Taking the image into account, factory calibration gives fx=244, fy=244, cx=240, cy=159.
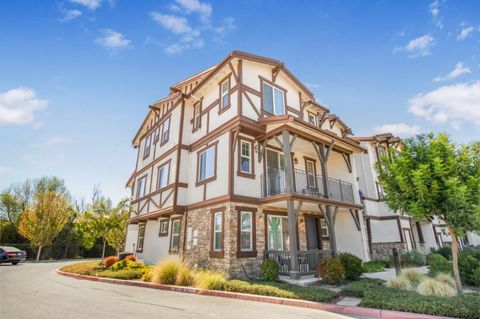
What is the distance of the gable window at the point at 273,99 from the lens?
13.9m

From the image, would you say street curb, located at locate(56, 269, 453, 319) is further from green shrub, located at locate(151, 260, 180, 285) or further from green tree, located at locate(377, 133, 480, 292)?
green tree, located at locate(377, 133, 480, 292)

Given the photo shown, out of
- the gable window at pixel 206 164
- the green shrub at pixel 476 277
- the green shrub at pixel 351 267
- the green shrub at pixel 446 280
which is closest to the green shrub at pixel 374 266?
the green shrub at pixel 351 267

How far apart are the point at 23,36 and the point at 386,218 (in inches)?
942

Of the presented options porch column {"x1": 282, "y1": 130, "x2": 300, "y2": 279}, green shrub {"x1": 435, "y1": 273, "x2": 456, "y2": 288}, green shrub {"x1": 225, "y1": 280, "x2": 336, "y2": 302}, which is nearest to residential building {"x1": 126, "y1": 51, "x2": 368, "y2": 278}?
porch column {"x1": 282, "y1": 130, "x2": 300, "y2": 279}

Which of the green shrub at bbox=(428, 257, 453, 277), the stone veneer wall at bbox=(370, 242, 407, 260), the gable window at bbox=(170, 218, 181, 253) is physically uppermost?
the gable window at bbox=(170, 218, 181, 253)

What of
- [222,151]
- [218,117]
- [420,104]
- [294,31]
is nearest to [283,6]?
[294,31]

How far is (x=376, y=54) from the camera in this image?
38.2ft

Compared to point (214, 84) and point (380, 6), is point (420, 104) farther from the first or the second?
point (214, 84)

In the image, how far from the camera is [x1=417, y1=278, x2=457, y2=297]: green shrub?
22.4 feet

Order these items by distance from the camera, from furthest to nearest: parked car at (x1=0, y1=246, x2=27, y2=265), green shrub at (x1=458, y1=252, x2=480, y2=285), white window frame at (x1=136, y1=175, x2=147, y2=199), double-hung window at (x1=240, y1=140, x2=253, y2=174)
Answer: parked car at (x1=0, y1=246, x2=27, y2=265)
white window frame at (x1=136, y1=175, x2=147, y2=199)
double-hung window at (x1=240, y1=140, x2=253, y2=174)
green shrub at (x1=458, y1=252, x2=480, y2=285)

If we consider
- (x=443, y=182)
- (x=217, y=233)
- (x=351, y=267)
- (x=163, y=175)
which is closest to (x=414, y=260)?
(x=351, y=267)

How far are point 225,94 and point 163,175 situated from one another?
711 cm

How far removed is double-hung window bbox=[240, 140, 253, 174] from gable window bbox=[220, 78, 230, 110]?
8.25 feet

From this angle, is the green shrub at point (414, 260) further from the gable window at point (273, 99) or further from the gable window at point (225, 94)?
the gable window at point (225, 94)
